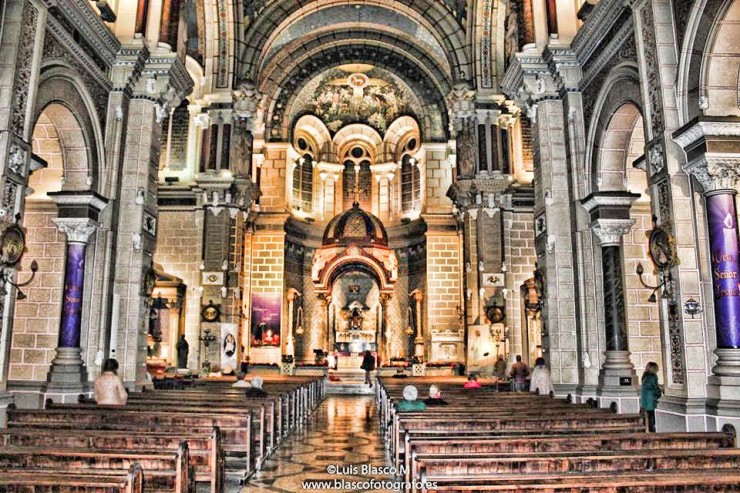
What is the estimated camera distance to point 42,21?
33.2 ft

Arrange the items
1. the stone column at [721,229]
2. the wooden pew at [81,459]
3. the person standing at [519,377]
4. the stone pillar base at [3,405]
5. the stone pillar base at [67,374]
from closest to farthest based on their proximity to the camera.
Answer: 1. the wooden pew at [81,459]
2. the stone column at [721,229]
3. the stone pillar base at [3,405]
4. the stone pillar base at [67,374]
5. the person standing at [519,377]

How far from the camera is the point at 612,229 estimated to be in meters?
12.0

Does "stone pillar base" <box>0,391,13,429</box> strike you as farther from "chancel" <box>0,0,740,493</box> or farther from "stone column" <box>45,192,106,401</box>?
"stone column" <box>45,192,106,401</box>

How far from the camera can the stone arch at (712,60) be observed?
8.55m

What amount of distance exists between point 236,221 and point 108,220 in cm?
991

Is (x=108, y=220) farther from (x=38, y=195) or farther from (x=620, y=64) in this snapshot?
(x=620, y=64)

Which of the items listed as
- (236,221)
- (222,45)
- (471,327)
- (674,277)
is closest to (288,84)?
(222,45)

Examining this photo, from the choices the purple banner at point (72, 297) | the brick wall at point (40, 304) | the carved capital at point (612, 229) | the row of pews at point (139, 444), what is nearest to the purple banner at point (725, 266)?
the carved capital at point (612, 229)

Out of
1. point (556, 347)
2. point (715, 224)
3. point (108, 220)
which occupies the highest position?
point (108, 220)

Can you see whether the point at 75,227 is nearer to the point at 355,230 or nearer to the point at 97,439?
the point at 97,439

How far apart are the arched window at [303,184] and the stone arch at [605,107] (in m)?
20.1

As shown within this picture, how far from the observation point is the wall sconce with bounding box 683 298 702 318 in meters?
8.54

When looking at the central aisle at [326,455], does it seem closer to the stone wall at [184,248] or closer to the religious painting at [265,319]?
the stone wall at [184,248]

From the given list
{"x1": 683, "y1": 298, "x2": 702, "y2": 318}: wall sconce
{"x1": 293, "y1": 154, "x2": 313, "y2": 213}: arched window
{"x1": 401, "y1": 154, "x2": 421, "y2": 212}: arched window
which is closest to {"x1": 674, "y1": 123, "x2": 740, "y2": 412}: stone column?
{"x1": 683, "y1": 298, "x2": 702, "y2": 318}: wall sconce
